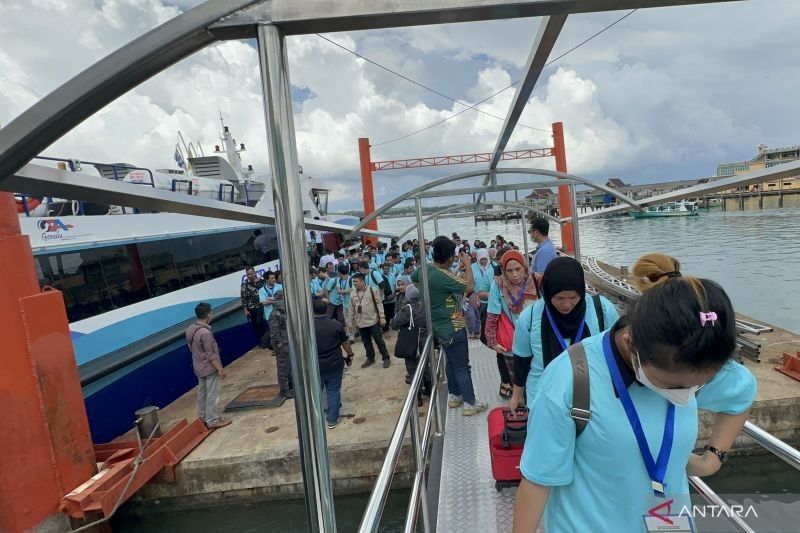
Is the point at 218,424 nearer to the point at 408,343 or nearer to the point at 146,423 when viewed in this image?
the point at 146,423

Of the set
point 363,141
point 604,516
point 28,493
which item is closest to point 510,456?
point 604,516

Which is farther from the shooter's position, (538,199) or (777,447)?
(538,199)

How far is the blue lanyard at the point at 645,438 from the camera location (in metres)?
1.05

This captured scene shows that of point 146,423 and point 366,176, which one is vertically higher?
point 366,176

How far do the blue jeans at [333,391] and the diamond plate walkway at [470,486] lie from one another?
1651 millimetres

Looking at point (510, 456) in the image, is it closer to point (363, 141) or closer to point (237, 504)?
point (237, 504)

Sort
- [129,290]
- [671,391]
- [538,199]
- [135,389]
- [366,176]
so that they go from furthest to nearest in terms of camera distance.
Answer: [366,176], [538,199], [129,290], [135,389], [671,391]

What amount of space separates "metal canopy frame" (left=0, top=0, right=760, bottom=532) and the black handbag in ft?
11.6

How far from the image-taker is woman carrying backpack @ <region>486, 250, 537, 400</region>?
9.87ft

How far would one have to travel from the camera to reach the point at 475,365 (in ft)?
16.4

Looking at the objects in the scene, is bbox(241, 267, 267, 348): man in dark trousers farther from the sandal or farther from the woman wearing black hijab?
the woman wearing black hijab

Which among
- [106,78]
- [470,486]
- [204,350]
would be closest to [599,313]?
[470,486]

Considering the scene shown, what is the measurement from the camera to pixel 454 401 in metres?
3.94

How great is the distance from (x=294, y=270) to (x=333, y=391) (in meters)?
4.44
